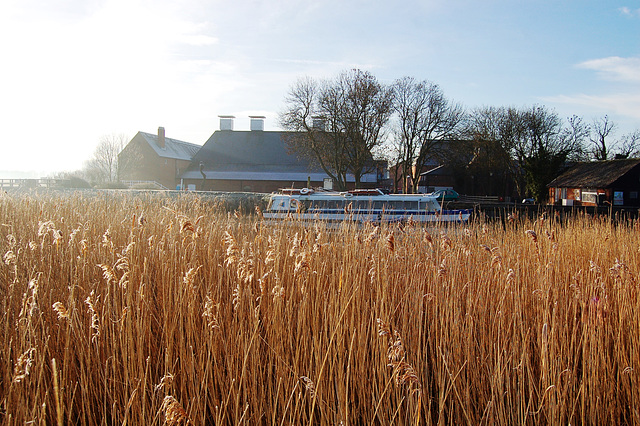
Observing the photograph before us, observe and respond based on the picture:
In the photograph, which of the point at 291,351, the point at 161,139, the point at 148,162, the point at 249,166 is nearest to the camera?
the point at 291,351

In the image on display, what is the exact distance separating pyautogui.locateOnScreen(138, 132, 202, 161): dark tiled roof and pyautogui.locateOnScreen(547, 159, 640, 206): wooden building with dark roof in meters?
35.7

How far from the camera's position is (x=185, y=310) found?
10.3 feet

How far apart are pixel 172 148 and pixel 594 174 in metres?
39.2

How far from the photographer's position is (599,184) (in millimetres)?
32344

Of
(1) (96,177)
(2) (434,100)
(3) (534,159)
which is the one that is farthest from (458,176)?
(1) (96,177)

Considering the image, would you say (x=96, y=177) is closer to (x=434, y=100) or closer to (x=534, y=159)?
(x=434, y=100)

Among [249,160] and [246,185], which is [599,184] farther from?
[249,160]

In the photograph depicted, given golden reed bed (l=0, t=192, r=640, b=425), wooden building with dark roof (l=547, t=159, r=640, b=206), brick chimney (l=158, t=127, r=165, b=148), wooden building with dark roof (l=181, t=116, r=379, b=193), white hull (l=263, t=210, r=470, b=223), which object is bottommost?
golden reed bed (l=0, t=192, r=640, b=425)

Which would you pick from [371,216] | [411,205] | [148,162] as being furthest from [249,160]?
[371,216]

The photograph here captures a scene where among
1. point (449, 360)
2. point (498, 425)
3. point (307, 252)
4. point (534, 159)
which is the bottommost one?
A: point (498, 425)

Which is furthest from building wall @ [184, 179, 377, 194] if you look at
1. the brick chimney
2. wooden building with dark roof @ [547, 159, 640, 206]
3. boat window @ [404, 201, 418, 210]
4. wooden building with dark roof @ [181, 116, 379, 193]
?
boat window @ [404, 201, 418, 210]

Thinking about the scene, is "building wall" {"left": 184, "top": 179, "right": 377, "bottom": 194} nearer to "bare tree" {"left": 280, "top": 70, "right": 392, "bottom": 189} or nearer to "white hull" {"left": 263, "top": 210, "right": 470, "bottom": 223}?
"bare tree" {"left": 280, "top": 70, "right": 392, "bottom": 189}

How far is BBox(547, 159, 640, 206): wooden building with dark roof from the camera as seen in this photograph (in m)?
31.5

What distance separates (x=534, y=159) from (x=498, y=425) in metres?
41.2
